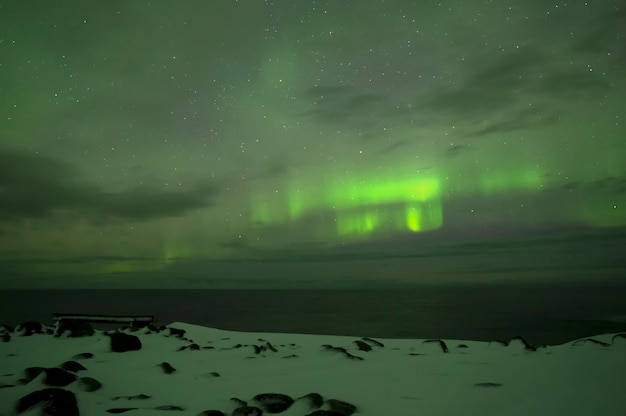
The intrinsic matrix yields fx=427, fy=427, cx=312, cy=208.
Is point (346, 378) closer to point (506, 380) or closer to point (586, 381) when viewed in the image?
point (506, 380)

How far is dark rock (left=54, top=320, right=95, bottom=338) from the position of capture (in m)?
14.2

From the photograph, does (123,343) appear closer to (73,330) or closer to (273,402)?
(73,330)

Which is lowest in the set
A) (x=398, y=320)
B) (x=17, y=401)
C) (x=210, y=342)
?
(x=398, y=320)

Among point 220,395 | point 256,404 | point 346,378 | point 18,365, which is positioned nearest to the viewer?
point 256,404

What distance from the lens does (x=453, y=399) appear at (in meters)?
6.85

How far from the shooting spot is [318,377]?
8648 mm

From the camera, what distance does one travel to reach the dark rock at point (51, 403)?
19.0 feet

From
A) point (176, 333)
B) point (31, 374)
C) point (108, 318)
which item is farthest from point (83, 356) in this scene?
point (108, 318)

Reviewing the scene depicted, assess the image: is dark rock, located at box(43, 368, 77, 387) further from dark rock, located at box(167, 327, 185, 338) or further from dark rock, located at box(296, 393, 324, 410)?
dark rock, located at box(167, 327, 185, 338)

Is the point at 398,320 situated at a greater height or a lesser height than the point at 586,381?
lesser

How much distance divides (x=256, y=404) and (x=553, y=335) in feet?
124

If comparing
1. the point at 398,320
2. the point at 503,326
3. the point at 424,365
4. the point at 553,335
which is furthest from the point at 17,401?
the point at 398,320

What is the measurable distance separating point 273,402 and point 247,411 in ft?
1.62

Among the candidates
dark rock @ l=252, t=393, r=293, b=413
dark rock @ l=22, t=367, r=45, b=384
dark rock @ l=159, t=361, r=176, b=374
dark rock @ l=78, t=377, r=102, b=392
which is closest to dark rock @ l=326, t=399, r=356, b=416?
dark rock @ l=252, t=393, r=293, b=413
